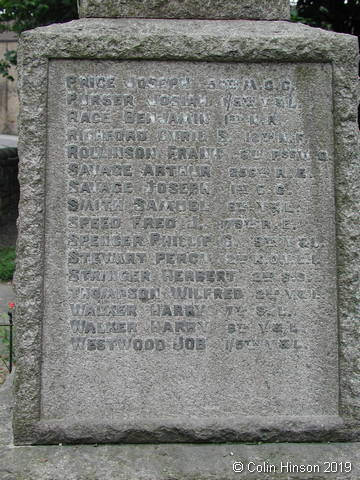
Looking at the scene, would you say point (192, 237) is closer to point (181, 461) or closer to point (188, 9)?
point (181, 461)

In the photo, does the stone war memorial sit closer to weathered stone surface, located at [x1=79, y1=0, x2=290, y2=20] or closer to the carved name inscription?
the carved name inscription

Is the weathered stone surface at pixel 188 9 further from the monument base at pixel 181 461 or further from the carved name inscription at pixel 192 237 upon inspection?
the monument base at pixel 181 461

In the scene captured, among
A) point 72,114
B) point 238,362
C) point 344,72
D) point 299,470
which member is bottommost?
point 299,470

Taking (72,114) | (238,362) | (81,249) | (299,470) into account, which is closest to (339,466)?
(299,470)

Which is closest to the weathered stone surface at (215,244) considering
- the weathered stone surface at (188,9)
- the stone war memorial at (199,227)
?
the stone war memorial at (199,227)

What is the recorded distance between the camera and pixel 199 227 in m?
2.59

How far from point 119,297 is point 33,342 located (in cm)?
45

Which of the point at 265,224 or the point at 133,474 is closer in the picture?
the point at 133,474

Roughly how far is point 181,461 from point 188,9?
7.23ft

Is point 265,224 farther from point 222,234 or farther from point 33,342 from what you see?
point 33,342

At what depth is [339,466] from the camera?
236 centimetres

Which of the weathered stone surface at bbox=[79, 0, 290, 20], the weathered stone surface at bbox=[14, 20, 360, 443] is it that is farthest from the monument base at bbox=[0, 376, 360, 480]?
the weathered stone surface at bbox=[79, 0, 290, 20]

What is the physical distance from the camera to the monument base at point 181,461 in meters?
2.29

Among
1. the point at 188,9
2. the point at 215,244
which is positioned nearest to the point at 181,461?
the point at 215,244
